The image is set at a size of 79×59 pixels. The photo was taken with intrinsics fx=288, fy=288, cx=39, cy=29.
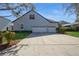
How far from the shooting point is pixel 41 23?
1309 centimetres

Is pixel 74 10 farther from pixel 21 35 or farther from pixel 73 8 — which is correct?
pixel 21 35

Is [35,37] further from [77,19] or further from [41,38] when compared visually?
[77,19]

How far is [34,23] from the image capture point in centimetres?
1316

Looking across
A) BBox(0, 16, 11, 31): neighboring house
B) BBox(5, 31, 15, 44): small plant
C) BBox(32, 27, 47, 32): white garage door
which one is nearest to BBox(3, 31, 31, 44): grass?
BBox(5, 31, 15, 44): small plant

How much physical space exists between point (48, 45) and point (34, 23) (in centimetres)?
122

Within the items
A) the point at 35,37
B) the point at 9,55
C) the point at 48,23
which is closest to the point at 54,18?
the point at 48,23

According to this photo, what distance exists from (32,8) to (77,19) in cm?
210

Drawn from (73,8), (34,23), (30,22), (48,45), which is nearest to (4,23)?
(30,22)

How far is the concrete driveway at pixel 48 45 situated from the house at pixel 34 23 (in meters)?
0.28

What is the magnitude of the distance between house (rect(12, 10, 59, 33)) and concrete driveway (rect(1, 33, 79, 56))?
0.91 feet

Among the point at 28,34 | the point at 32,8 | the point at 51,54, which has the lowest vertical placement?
the point at 51,54

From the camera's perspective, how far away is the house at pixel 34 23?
1306 cm

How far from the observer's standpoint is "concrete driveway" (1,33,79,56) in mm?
12461

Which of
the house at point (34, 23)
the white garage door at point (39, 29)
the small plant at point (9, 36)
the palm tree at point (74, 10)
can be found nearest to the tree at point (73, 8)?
the palm tree at point (74, 10)
